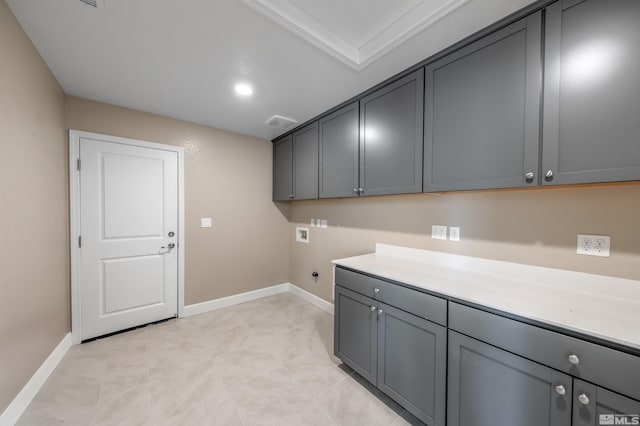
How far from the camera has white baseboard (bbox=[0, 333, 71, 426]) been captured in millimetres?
1426

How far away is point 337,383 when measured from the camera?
185cm

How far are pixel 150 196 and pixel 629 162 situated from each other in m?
3.73

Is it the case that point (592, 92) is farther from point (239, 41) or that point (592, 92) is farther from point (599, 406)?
point (239, 41)

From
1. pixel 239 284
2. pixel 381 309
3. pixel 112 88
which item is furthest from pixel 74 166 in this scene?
pixel 381 309

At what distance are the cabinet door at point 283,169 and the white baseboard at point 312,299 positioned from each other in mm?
1432

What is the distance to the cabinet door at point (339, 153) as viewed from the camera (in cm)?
230

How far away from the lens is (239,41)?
5.15ft

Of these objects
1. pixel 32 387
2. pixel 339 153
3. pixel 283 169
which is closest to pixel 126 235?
pixel 32 387

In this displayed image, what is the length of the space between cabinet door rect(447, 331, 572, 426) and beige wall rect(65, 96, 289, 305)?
2836mm

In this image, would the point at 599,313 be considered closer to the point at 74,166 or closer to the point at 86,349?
the point at 86,349

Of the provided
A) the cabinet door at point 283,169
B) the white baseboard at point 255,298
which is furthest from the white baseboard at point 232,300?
the cabinet door at point 283,169

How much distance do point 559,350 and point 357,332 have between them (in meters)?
1.17

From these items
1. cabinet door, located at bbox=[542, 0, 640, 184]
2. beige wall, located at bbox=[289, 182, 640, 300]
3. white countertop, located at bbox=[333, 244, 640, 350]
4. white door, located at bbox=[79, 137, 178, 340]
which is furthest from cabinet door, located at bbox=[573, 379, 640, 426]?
white door, located at bbox=[79, 137, 178, 340]

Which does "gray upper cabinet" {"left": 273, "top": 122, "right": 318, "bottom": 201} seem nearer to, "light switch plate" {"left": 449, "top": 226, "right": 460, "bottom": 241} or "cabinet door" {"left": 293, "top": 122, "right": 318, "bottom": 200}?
"cabinet door" {"left": 293, "top": 122, "right": 318, "bottom": 200}
